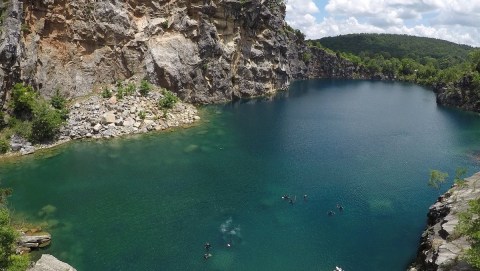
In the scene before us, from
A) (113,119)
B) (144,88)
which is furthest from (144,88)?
(113,119)

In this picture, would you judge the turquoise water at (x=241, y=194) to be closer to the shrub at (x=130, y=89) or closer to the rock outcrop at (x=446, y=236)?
the rock outcrop at (x=446, y=236)

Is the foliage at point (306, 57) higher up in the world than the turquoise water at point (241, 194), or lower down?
higher up

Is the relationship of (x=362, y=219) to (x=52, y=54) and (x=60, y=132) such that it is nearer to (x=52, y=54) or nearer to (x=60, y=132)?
(x=60, y=132)

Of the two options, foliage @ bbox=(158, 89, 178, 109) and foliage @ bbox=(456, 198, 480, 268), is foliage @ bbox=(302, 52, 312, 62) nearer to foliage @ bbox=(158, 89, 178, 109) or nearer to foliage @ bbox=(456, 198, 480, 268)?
foliage @ bbox=(158, 89, 178, 109)

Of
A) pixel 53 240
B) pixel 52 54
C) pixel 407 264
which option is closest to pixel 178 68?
pixel 52 54

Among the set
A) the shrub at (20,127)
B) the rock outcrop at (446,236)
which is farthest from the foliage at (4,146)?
the rock outcrop at (446,236)

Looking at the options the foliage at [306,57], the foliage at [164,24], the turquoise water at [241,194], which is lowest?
the turquoise water at [241,194]

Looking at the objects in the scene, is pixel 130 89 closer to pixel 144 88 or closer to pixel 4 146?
pixel 144 88

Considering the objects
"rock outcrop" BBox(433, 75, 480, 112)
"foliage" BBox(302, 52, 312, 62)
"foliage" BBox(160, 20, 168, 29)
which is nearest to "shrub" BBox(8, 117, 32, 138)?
"foliage" BBox(160, 20, 168, 29)
